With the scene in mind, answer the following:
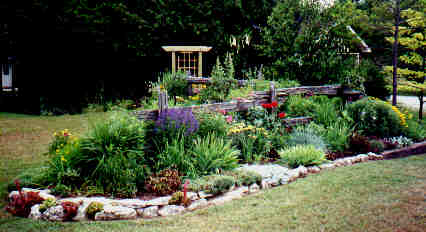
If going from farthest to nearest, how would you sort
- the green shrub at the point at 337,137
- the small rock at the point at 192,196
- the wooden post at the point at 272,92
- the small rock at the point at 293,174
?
the wooden post at the point at 272,92, the green shrub at the point at 337,137, the small rock at the point at 293,174, the small rock at the point at 192,196

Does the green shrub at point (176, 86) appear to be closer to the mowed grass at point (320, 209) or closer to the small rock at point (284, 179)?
the mowed grass at point (320, 209)

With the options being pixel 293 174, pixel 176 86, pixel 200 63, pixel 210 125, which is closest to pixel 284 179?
pixel 293 174

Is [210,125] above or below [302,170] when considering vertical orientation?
above

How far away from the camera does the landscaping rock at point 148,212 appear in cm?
507

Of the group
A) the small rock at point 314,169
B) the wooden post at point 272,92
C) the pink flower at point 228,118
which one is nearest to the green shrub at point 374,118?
the wooden post at point 272,92

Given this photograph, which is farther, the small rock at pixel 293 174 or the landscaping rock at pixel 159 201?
the small rock at pixel 293 174

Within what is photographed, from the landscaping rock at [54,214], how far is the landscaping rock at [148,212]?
0.99m

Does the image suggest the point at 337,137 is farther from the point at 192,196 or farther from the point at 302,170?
the point at 192,196

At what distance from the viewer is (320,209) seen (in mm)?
5070

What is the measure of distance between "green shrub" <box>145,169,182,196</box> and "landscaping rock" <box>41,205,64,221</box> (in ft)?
4.13

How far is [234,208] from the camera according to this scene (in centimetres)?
524

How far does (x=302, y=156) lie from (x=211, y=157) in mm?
1892

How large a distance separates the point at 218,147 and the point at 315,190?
5.96 ft

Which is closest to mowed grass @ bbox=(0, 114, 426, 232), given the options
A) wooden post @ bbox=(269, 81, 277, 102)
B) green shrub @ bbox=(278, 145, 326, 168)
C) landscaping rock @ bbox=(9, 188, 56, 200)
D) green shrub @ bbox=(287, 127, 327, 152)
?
green shrub @ bbox=(278, 145, 326, 168)
